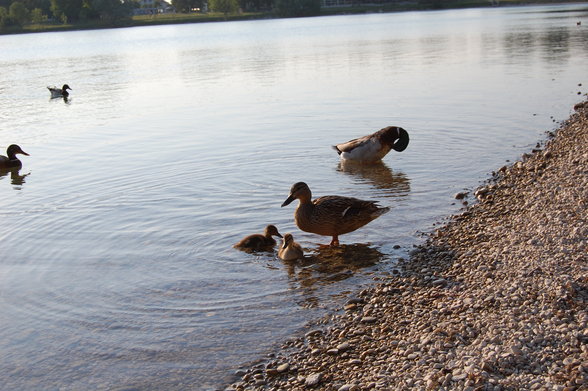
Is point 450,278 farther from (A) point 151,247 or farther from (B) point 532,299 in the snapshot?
(A) point 151,247

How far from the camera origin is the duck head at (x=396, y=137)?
15.1m

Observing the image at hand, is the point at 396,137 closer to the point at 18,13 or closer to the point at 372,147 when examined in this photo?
the point at 372,147

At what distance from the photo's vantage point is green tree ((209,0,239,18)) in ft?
527

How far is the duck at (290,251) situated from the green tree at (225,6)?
518ft

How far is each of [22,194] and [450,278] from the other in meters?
9.91

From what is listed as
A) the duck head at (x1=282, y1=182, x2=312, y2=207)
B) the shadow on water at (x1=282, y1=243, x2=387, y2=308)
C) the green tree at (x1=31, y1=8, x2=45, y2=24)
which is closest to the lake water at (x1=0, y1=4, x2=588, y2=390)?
the shadow on water at (x1=282, y1=243, x2=387, y2=308)

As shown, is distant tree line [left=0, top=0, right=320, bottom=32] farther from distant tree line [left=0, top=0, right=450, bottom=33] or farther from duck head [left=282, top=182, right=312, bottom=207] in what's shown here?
duck head [left=282, top=182, right=312, bottom=207]

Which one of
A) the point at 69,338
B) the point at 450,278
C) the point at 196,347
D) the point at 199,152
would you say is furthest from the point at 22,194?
the point at 450,278

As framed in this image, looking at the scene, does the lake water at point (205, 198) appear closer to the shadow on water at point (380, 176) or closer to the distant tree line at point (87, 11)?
the shadow on water at point (380, 176)

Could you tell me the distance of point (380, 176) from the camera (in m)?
14.2

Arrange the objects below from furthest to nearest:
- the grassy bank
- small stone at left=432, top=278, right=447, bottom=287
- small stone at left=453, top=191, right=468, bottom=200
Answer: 1. the grassy bank
2. small stone at left=453, top=191, right=468, bottom=200
3. small stone at left=432, top=278, right=447, bottom=287

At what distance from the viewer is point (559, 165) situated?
40.0ft

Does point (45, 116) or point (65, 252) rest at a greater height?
point (45, 116)

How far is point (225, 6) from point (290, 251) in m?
161
